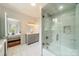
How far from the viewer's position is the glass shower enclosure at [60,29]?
1.56 metres

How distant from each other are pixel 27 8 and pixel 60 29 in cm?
91

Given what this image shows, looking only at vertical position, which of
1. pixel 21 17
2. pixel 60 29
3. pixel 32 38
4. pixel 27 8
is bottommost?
pixel 32 38

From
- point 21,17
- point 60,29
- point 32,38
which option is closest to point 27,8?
point 21,17

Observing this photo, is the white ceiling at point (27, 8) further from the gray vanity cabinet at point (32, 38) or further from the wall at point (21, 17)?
the gray vanity cabinet at point (32, 38)

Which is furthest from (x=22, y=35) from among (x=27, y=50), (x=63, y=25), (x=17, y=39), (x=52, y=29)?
(x=63, y=25)

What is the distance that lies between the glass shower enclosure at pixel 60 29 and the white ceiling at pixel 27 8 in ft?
0.51

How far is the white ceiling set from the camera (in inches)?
54.2

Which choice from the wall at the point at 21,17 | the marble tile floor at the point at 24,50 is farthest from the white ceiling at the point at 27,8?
the marble tile floor at the point at 24,50

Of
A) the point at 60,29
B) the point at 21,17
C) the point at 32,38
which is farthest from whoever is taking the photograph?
the point at 60,29

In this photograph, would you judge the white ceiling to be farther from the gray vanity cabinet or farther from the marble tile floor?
the marble tile floor

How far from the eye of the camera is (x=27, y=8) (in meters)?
1.43

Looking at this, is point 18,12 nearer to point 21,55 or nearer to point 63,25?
point 21,55

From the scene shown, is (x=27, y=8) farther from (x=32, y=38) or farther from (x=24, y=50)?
(x=24, y=50)

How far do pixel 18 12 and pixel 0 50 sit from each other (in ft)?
2.45
